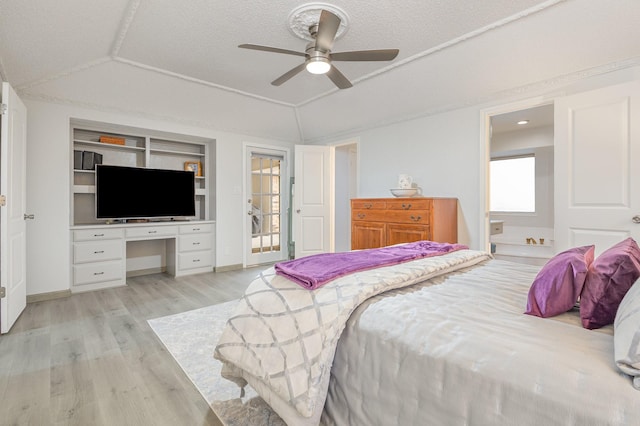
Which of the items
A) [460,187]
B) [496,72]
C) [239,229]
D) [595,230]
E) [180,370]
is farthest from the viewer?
[239,229]

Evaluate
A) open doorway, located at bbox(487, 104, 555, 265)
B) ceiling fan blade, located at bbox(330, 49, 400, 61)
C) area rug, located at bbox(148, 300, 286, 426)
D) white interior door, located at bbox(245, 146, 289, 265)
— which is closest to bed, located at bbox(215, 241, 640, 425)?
area rug, located at bbox(148, 300, 286, 426)

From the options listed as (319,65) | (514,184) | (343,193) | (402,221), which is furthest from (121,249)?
(514,184)

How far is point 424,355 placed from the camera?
3.22 feet

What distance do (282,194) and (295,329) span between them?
15.1ft

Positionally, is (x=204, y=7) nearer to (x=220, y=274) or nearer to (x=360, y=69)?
(x=360, y=69)

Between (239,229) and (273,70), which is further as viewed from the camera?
(239,229)

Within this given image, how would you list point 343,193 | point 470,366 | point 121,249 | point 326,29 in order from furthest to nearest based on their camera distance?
point 343,193 < point 121,249 < point 326,29 < point 470,366

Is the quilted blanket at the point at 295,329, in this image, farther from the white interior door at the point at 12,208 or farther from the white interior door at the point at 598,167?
the white interior door at the point at 12,208

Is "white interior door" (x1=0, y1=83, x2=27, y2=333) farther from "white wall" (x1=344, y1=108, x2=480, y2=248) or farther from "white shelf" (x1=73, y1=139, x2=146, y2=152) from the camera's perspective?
"white wall" (x1=344, y1=108, x2=480, y2=248)

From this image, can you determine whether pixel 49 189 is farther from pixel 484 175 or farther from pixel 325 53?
pixel 484 175

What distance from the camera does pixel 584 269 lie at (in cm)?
112

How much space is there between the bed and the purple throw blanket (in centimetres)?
4

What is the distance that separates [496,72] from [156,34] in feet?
10.7

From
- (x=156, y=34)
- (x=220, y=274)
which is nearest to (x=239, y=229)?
(x=220, y=274)
